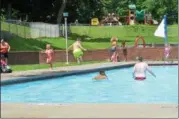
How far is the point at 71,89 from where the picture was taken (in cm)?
1825

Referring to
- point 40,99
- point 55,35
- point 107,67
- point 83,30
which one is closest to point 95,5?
point 83,30

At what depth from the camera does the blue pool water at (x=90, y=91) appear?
15.0 meters

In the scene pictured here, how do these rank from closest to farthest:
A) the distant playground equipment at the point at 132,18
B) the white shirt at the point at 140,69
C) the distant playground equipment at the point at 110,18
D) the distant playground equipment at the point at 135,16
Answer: the white shirt at the point at 140,69, the distant playground equipment at the point at 135,16, the distant playground equipment at the point at 132,18, the distant playground equipment at the point at 110,18

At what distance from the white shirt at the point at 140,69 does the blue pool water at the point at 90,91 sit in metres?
0.57

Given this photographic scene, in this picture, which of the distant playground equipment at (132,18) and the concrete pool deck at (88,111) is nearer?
the concrete pool deck at (88,111)

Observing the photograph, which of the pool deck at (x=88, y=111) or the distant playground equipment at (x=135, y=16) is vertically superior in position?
the distant playground equipment at (x=135, y=16)

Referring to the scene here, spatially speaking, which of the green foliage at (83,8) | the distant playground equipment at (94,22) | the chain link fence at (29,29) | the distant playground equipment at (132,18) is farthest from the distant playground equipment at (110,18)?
the chain link fence at (29,29)

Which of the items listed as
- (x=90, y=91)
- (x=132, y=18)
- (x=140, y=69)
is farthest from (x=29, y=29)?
(x=132, y=18)

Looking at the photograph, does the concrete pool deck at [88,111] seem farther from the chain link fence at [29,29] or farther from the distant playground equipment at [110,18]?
the distant playground equipment at [110,18]

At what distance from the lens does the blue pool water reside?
14977 millimetres

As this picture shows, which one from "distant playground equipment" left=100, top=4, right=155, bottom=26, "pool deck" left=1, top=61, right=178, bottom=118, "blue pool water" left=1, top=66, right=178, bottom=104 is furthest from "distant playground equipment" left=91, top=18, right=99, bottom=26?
"pool deck" left=1, top=61, right=178, bottom=118

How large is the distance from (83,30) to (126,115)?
54.9m

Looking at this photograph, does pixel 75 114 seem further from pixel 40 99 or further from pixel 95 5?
pixel 95 5

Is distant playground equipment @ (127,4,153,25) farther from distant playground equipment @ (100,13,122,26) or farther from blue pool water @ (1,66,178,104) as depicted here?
blue pool water @ (1,66,178,104)
